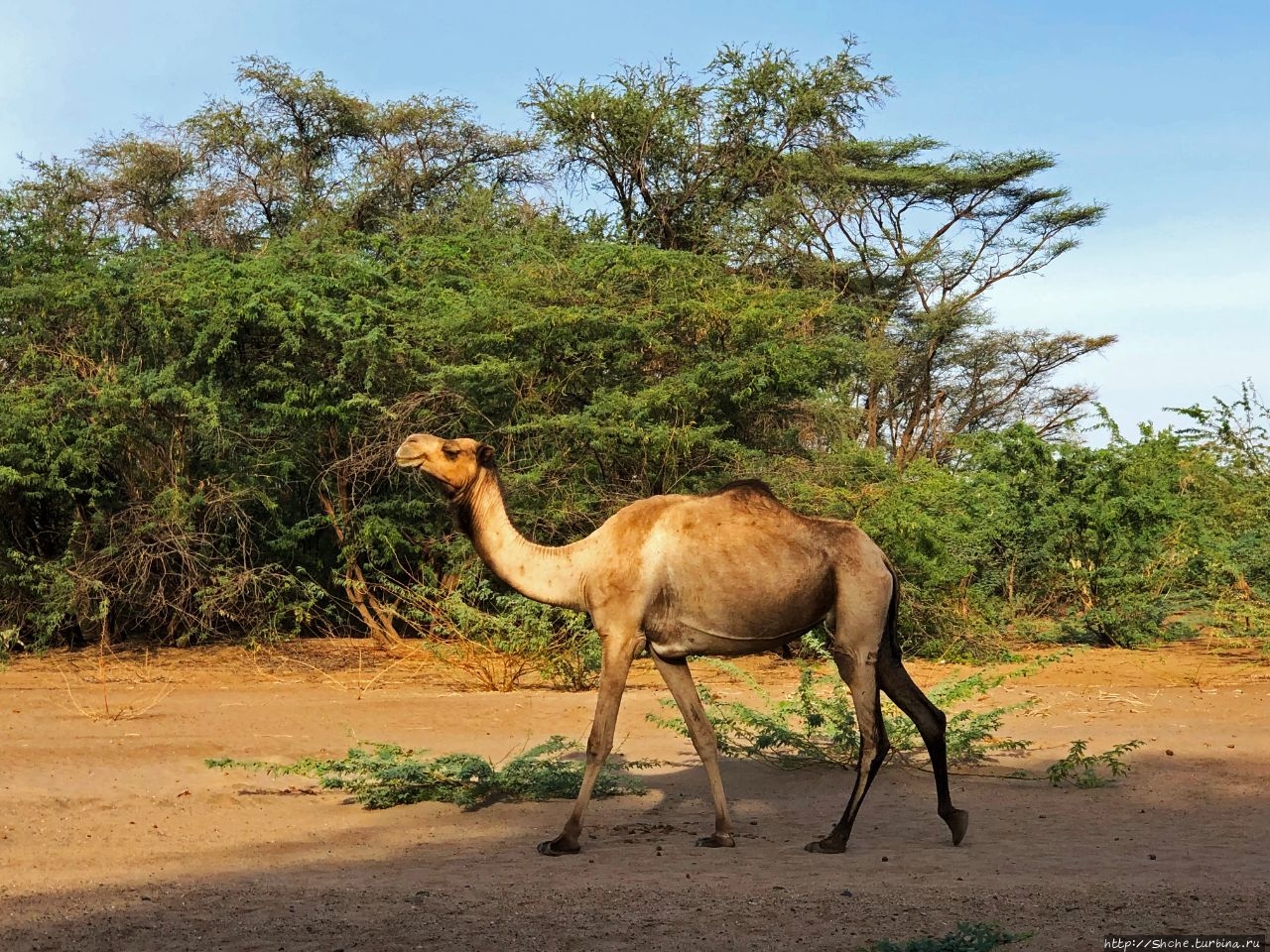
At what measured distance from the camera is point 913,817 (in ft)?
27.7

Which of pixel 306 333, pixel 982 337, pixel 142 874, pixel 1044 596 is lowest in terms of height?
pixel 142 874

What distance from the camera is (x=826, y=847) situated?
7.23 m

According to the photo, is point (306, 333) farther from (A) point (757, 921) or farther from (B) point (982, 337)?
(B) point (982, 337)

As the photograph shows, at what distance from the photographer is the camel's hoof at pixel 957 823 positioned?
746cm

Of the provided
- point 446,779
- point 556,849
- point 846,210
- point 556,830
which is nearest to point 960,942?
point 556,849

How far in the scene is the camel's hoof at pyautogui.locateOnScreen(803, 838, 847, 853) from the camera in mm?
7219

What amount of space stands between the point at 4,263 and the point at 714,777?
1219 centimetres

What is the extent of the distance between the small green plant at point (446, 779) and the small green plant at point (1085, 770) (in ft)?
9.10

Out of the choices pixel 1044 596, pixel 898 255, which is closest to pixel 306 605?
pixel 1044 596

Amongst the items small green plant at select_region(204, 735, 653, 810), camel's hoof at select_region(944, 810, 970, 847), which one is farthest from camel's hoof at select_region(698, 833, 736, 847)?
small green plant at select_region(204, 735, 653, 810)

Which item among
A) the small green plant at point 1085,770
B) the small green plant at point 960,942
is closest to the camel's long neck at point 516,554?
the small green plant at point 960,942

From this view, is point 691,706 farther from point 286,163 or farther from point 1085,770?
point 286,163

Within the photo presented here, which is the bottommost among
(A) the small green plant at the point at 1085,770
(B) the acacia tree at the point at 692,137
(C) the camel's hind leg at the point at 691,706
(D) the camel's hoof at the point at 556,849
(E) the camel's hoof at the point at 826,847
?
(D) the camel's hoof at the point at 556,849

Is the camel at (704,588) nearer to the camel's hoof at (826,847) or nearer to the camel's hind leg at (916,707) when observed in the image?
the camel's hind leg at (916,707)
